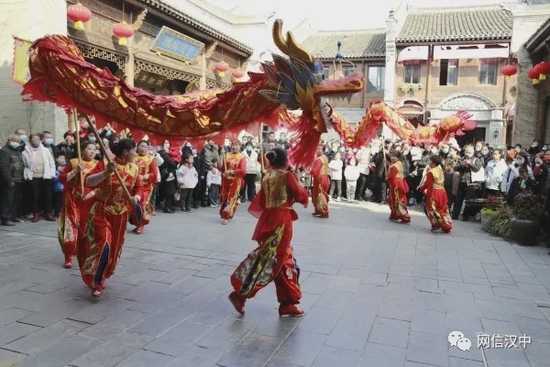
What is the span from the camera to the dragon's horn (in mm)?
3559

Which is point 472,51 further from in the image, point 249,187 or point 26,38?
point 26,38

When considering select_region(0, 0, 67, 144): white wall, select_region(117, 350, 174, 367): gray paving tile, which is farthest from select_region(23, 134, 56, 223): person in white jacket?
select_region(117, 350, 174, 367): gray paving tile

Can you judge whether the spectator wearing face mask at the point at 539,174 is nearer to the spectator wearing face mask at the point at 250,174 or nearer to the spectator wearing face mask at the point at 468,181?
the spectator wearing face mask at the point at 468,181

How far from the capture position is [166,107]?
4062mm

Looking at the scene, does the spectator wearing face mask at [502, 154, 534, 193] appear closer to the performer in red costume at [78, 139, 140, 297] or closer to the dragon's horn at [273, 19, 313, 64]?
the dragon's horn at [273, 19, 313, 64]

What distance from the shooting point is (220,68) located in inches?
621

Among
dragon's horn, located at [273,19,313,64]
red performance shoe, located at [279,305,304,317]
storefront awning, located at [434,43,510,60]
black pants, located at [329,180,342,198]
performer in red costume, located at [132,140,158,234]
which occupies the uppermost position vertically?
storefront awning, located at [434,43,510,60]

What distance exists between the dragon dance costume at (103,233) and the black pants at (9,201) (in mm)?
4199

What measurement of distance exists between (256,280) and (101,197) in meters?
1.87

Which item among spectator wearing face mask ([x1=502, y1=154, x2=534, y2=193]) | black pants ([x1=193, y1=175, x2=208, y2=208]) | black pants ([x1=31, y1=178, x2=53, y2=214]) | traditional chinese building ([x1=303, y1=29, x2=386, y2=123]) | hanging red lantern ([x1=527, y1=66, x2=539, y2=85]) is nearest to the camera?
black pants ([x1=31, y1=178, x2=53, y2=214])

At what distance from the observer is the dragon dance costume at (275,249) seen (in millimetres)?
4301

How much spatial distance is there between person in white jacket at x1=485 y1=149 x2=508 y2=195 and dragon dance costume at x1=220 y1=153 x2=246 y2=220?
19.8 feet

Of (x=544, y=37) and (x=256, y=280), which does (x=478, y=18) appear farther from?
(x=256, y=280)

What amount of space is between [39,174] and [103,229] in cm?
467
